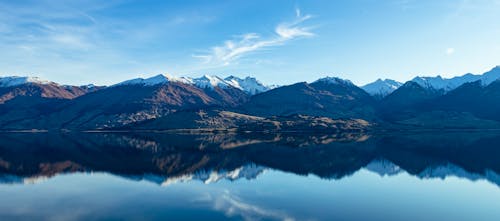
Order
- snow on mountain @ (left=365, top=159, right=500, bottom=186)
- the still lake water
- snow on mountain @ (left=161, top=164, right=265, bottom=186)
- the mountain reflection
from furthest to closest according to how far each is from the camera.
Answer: the mountain reflection, snow on mountain @ (left=365, top=159, right=500, bottom=186), snow on mountain @ (left=161, top=164, right=265, bottom=186), the still lake water

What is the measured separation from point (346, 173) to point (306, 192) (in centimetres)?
2948

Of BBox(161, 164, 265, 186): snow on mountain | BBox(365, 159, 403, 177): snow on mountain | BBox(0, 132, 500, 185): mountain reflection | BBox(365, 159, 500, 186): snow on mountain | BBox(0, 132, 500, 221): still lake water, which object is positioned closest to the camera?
BBox(0, 132, 500, 221): still lake water

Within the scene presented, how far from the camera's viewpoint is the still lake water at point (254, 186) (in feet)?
209

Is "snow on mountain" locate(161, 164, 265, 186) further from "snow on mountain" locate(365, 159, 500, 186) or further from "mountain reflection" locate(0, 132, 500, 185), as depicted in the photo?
"snow on mountain" locate(365, 159, 500, 186)

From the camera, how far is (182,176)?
340ft

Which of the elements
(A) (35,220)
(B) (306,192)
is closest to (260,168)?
(B) (306,192)

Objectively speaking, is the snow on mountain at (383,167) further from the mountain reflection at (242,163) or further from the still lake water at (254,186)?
the still lake water at (254,186)

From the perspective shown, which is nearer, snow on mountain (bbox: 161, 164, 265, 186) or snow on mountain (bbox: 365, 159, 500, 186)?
snow on mountain (bbox: 161, 164, 265, 186)

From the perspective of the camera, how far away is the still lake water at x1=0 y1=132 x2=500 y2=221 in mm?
63562

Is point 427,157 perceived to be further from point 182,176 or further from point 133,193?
point 133,193

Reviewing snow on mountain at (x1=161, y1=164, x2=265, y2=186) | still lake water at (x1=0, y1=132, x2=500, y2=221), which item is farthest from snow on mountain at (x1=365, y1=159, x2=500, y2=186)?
snow on mountain at (x1=161, y1=164, x2=265, y2=186)

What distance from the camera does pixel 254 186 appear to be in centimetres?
8831

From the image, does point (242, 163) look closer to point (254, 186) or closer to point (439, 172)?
point (254, 186)

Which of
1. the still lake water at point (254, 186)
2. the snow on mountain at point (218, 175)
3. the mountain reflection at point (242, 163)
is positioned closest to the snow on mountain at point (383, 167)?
the mountain reflection at point (242, 163)
